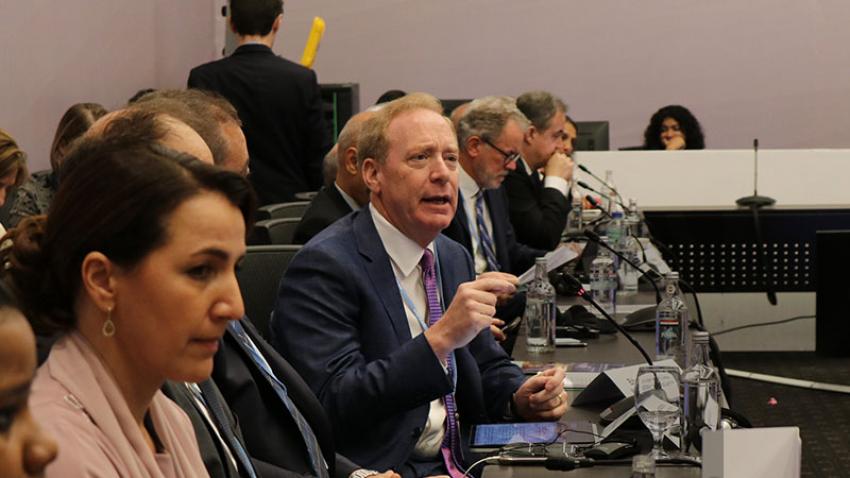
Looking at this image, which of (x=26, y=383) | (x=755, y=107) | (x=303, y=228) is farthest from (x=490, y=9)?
(x=26, y=383)

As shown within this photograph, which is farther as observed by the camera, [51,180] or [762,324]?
[762,324]

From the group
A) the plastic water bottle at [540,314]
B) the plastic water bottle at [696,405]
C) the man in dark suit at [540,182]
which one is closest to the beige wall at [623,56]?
the man in dark suit at [540,182]

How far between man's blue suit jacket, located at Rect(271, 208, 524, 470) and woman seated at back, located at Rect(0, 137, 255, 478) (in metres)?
1.07

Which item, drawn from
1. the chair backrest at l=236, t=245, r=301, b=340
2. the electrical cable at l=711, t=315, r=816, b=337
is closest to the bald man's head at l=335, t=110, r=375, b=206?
the chair backrest at l=236, t=245, r=301, b=340

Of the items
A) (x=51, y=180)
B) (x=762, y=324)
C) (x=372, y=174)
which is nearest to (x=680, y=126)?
(x=762, y=324)

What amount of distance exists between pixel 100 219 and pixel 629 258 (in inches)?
137

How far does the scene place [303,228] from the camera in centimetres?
345

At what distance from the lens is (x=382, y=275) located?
2719 mm

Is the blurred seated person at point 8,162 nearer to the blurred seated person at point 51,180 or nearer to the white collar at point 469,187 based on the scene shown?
the blurred seated person at point 51,180

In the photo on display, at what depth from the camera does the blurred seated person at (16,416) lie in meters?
0.57

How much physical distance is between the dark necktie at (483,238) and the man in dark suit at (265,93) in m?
1.01

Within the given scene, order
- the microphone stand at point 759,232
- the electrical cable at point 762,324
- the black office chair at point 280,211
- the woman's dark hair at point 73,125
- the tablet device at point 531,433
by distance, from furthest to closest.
A: the electrical cable at point 762,324, the microphone stand at point 759,232, the black office chair at point 280,211, the woman's dark hair at point 73,125, the tablet device at point 531,433

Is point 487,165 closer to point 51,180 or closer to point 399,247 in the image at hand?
point 51,180

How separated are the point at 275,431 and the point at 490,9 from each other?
25.5ft
